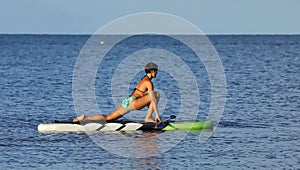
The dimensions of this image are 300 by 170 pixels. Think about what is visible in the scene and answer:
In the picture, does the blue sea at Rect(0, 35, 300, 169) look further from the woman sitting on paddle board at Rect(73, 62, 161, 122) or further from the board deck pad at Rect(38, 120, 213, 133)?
the woman sitting on paddle board at Rect(73, 62, 161, 122)

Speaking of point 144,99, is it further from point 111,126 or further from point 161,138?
point 161,138

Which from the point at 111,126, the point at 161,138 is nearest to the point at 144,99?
the point at 111,126

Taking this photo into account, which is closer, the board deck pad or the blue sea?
the blue sea

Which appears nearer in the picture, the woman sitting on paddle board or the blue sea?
the blue sea

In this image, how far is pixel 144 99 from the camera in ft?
99.5

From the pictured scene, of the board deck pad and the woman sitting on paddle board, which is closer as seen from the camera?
the woman sitting on paddle board

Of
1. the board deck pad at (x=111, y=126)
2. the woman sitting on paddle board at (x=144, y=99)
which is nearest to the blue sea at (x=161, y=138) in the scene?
the board deck pad at (x=111, y=126)

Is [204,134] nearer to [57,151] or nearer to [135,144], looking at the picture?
[135,144]

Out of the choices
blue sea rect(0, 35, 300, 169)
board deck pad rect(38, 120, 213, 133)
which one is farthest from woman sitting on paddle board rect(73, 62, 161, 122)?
blue sea rect(0, 35, 300, 169)

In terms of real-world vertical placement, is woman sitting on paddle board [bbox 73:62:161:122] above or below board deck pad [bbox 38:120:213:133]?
above

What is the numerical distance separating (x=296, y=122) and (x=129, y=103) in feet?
24.6

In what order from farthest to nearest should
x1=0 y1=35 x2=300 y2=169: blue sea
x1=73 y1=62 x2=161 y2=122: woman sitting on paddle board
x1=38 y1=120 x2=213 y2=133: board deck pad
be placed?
1. x1=38 y1=120 x2=213 y2=133: board deck pad
2. x1=73 y1=62 x2=161 y2=122: woman sitting on paddle board
3. x1=0 y1=35 x2=300 y2=169: blue sea

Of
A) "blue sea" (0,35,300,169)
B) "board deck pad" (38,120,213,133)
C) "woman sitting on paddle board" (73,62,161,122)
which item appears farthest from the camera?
"board deck pad" (38,120,213,133)

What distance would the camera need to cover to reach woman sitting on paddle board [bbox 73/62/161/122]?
2961 cm
